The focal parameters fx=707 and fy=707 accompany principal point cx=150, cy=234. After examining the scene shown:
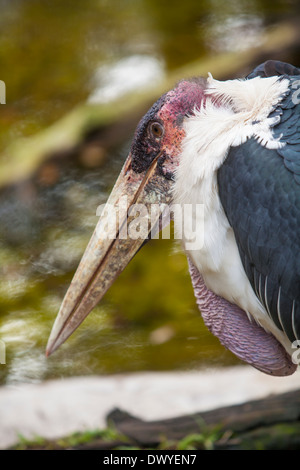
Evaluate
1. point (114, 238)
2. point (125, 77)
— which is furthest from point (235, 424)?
point (125, 77)

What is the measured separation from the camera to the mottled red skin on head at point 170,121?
1909 mm

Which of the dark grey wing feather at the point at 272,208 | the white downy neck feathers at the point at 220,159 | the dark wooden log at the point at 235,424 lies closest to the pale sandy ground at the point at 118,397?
the dark wooden log at the point at 235,424

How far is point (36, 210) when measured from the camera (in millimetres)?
4238

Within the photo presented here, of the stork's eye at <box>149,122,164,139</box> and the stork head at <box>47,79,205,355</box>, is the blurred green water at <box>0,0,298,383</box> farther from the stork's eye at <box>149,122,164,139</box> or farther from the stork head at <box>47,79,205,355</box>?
the stork's eye at <box>149,122,164,139</box>

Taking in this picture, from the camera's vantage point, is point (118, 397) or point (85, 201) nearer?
point (118, 397)

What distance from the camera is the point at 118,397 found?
2900 mm

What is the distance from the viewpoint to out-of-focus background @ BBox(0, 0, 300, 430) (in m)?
3.38

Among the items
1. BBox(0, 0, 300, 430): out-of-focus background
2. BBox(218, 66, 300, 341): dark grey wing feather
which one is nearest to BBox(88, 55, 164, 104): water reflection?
BBox(0, 0, 300, 430): out-of-focus background

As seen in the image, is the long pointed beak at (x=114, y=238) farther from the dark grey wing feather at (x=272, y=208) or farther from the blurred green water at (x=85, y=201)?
the blurred green water at (x=85, y=201)

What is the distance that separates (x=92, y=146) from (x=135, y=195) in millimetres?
2543

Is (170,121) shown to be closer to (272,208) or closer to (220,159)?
(220,159)

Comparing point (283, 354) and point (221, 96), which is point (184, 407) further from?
point (221, 96)

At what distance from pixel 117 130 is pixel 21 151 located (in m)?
0.62

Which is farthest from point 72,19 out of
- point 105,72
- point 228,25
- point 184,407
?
point 184,407
